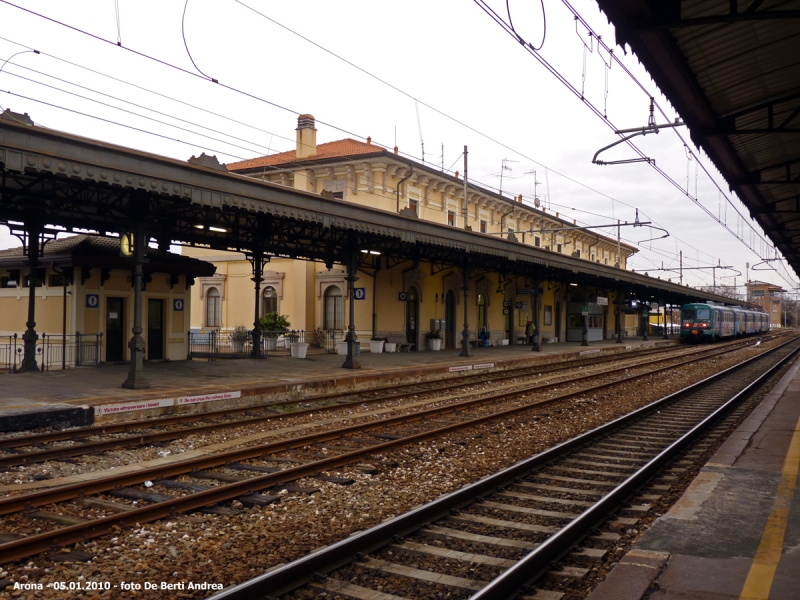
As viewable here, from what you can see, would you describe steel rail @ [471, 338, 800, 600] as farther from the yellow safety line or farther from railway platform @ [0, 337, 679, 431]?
railway platform @ [0, 337, 679, 431]

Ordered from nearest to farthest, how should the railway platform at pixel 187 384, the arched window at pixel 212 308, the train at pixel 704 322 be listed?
1. the railway platform at pixel 187 384
2. the arched window at pixel 212 308
3. the train at pixel 704 322

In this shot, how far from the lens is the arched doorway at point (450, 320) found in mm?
32406

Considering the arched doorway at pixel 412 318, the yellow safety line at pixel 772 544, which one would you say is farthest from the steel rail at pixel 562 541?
the arched doorway at pixel 412 318

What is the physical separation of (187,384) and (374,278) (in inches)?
547

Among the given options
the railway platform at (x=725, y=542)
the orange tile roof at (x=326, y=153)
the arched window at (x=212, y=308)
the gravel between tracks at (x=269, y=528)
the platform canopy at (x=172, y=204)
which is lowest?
the gravel between tracks at (x=269, y=528)

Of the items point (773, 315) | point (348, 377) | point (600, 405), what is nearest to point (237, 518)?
point (600, 405)

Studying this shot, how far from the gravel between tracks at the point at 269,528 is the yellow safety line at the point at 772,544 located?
2.89 metres

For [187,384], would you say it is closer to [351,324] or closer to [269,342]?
[351,324]

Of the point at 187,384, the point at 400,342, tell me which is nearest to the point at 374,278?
the point at 400,342

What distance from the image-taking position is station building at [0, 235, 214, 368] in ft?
57.6

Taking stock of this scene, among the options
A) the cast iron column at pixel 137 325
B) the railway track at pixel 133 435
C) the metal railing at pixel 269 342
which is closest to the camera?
the railway track at pixel 133 435

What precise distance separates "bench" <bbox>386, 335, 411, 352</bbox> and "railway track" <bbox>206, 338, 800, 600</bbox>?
20384 millimetres

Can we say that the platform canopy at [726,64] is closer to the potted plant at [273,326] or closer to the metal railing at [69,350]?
the metal railing at [69,350]

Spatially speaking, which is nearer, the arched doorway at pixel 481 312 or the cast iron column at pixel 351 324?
the cast iron column at pixel 351 324
